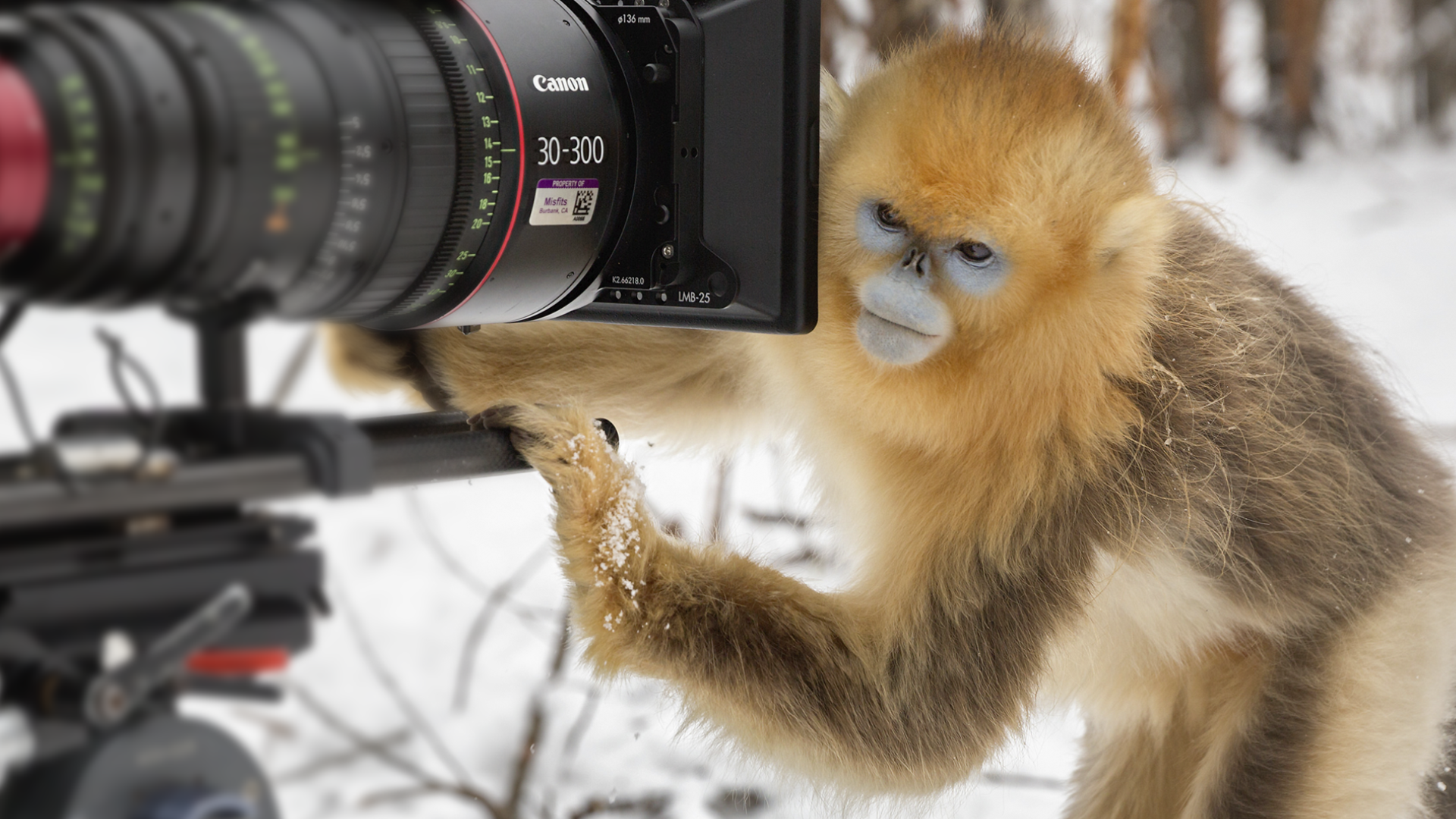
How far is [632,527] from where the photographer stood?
151 centimetres

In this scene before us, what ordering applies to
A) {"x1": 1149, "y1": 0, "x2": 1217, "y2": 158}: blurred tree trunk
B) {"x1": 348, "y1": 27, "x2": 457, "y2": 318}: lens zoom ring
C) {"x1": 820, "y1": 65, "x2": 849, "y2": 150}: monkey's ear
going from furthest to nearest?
{"x1": 1149, "y1": 0, "x2": 1217, "y2": 158}: blurred tree trunk → {"x1": 820, "y1": 65, "x2": 849, "y2": 150}: monkey's ear → {"x1": 348, "y1": 27, "x2": 457, "y2": 318}: lens zoom ring

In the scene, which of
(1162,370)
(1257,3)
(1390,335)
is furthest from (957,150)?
(1257,3)

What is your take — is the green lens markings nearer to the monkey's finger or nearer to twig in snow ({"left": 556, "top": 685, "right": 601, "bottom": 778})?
the monkey's finger

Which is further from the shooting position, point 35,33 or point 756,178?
point 756,178

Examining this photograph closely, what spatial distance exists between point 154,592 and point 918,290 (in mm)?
922

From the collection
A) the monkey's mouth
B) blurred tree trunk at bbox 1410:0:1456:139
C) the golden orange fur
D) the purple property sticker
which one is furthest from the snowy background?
blurred tree trunk at bbox 1410:0:1456:139

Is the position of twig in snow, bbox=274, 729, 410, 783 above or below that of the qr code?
below

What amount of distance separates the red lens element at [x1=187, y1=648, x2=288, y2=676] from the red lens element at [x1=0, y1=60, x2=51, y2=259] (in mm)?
262

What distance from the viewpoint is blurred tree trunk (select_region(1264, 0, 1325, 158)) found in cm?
683

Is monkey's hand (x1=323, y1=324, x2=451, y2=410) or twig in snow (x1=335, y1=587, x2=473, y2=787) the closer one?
monkey's hand (x1=323, y1=324, x2=451, y2=410)

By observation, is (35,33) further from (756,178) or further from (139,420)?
(756,178)

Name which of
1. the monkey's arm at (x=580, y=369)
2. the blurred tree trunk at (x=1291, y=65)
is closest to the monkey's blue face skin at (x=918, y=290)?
the monkey's arm at (x=580, y=369)

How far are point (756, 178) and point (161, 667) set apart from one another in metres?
0.83

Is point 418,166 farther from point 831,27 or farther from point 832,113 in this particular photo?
point 831,27
